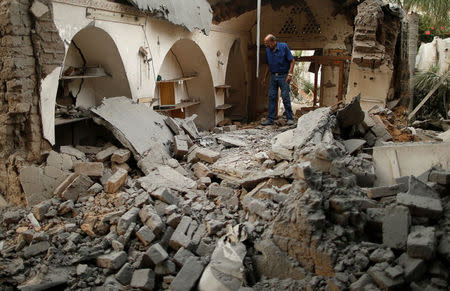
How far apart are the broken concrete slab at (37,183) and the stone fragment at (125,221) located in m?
1.30

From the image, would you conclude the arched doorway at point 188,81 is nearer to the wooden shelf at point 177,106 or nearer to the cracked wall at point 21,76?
the wooden shelf at point 177,106

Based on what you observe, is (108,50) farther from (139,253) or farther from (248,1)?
(248,1)

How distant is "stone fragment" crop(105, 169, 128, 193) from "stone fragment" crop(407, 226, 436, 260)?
11.5ft

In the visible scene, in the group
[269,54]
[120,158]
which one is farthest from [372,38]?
[120,158]

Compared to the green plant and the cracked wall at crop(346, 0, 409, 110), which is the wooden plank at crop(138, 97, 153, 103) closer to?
the cracked wall at crop(346, 0, 409, 110)

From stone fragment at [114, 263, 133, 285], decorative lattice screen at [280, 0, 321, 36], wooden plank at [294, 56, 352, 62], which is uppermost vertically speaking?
decorative lattice screen at [280, 0, 321, 36]

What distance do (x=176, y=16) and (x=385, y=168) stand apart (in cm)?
479

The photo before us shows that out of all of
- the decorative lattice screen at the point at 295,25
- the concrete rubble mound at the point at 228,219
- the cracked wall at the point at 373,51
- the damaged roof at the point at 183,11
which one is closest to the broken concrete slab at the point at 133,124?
the concrete rubble mound at the point at 228,219

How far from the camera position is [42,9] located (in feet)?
16.1

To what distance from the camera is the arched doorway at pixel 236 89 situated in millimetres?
11906

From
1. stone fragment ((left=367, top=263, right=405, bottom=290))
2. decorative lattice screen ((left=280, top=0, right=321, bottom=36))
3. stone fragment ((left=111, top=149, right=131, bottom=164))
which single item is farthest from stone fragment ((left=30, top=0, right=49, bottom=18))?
decorative lattice screen ((left=280, top=0, right=321, bottom=36))

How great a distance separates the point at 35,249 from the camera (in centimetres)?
415

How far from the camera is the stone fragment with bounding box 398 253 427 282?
9.29ft

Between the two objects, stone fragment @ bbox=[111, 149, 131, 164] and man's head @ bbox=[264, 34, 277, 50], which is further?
man's head @ bbox=[264, 34, 277, 50]
